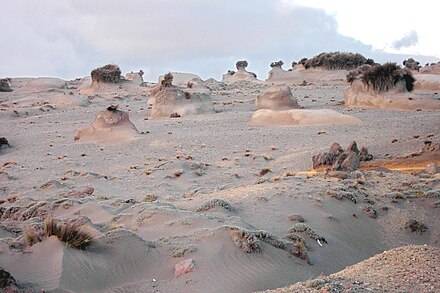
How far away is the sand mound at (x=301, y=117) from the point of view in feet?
69.4

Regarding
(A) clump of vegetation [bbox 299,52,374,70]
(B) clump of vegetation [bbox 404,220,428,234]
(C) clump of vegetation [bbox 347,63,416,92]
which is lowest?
(B) clump of vegetation [bbox 404,220,428,234]

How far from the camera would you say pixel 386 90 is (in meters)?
25.7

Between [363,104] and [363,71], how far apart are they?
1.99m

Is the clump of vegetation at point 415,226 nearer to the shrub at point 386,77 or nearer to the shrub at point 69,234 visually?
the shrub at point 69,234

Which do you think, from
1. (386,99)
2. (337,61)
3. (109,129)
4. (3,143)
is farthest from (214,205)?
(337,61)

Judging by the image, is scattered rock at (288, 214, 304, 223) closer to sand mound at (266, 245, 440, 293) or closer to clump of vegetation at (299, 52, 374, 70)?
sand mound at (266, 245, 440, 293)

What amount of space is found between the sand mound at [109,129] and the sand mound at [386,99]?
10903mm

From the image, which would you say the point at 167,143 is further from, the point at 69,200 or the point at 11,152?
the point at 69,200

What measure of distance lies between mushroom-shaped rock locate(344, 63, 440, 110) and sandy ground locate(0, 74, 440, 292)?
1879mm

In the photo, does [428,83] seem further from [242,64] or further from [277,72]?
[242,64]

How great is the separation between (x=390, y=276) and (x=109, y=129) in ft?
52.3

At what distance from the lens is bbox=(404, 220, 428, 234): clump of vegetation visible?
10438mm

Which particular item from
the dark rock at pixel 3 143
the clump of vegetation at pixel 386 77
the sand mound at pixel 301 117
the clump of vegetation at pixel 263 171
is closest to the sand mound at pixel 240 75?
the clump of vegetation at pixel 386 77

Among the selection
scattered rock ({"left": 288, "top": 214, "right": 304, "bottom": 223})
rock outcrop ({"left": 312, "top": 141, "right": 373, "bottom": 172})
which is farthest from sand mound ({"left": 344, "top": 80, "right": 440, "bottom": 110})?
scattered rock ({"left": 288, "top": 214, "right": 304, "bottom": 223})
